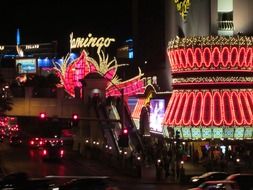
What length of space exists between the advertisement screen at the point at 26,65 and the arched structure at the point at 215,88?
293 feet

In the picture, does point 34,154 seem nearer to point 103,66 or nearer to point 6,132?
point 103,66

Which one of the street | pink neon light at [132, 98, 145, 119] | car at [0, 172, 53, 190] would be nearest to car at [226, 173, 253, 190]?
car at [0, 172, 53, 190]

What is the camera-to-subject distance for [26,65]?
485 feet

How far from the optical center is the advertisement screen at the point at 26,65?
14700 centimetres

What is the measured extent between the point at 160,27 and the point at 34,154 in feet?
64.9

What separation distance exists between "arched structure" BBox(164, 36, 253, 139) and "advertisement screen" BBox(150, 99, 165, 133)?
8403mm

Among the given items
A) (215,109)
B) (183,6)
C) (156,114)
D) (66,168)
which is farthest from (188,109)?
(183,6)

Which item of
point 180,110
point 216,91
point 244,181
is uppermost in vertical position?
point 216,91

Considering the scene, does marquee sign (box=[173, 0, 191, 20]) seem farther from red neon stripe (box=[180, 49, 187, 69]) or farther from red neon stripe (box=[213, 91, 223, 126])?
red neon stripe (box=[213, 91, 223, 126])

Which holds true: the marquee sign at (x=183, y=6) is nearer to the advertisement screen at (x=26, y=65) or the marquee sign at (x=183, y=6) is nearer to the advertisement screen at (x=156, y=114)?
the advertisement screen at (x=156, y=114)

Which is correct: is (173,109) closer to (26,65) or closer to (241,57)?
(241,57)

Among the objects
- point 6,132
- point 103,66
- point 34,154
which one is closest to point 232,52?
point 34,154

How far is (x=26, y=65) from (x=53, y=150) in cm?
8412

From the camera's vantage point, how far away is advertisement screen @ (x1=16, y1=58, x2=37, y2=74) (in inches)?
5787
